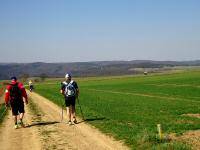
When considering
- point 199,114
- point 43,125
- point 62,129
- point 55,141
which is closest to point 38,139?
point 55,141

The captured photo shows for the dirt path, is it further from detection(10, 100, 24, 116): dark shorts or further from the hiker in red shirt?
the hiker in red shirt

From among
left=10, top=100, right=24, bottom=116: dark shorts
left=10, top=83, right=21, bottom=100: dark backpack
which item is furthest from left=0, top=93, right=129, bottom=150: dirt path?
left=10, top=83, right=21, bottom=100: dark backpack

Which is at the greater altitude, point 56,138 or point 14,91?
point 14,91

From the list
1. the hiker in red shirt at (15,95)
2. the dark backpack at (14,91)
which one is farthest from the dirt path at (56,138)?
the dark backpack at (14,91)

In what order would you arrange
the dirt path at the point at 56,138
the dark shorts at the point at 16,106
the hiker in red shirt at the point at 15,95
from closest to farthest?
the dirt path at the point at 56,138
the hiker in red shirt at the point at 15,95
the dark shorts at the point at 16,106

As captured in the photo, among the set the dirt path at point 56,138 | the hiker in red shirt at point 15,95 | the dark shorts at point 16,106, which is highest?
the hiker in red shirt at point 15,95

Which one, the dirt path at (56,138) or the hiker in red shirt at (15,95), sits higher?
the hiker in red shirt at (15,95)

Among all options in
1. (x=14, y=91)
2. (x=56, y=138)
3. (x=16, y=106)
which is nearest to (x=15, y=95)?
(x=14, y=91)

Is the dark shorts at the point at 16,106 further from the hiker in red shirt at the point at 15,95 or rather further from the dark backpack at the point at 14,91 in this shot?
the dark backpack at the point at 14,91

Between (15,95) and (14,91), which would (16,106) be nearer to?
(15,95)

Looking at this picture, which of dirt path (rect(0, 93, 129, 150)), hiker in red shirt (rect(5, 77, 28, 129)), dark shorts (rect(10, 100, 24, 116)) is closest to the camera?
dirt path (rect(0, 93, 129, 150))

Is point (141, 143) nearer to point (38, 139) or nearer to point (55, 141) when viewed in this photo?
point (55, 141)

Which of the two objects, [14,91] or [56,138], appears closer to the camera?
[56,138]

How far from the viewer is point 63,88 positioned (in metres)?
18.6
